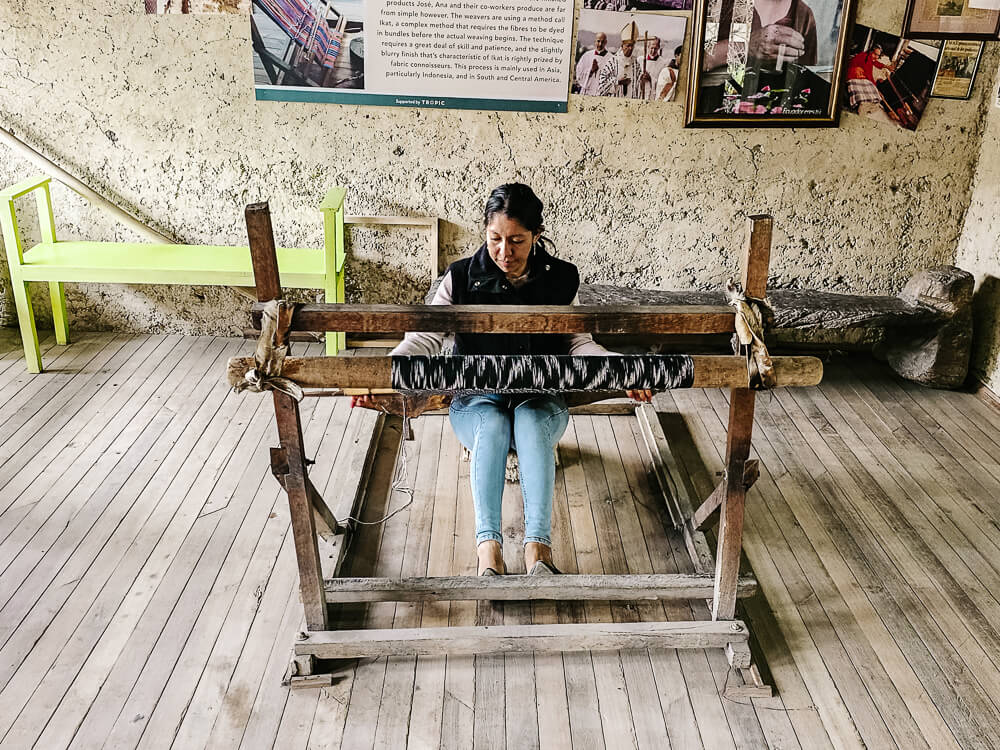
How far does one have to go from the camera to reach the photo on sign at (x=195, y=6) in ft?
11.2

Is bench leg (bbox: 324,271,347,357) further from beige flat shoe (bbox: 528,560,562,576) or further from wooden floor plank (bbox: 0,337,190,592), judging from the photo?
beige flat shoe (bbox: 528,560,562,576)

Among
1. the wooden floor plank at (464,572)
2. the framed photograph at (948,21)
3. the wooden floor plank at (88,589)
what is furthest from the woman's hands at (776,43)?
the wooden floor plank at (88,589)

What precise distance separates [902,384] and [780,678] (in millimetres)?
2180

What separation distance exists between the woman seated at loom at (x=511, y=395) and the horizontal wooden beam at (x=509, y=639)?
0.20 meters

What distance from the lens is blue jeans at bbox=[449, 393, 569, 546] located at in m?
2.20

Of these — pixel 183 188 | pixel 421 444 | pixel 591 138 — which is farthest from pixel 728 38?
pixel 183 188

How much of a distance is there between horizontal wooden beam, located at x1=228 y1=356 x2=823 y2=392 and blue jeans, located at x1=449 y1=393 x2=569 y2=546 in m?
0.56

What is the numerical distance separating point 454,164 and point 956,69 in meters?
2.21

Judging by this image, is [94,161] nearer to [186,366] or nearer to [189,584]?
[186,366]

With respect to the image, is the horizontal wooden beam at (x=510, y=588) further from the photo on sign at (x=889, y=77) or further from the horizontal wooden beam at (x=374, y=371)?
the photo on sign at (x=889, y=77)

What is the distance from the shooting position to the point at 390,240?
383 cm

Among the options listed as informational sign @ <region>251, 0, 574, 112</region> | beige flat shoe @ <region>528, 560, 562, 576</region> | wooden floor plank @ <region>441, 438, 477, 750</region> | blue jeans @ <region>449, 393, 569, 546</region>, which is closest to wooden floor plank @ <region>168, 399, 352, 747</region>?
wooden floor plank @ <region>441, 438, 477, 750</region>

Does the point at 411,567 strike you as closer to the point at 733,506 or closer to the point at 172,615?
the point at 172,615

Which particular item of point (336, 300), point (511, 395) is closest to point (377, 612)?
point (511, 395)
